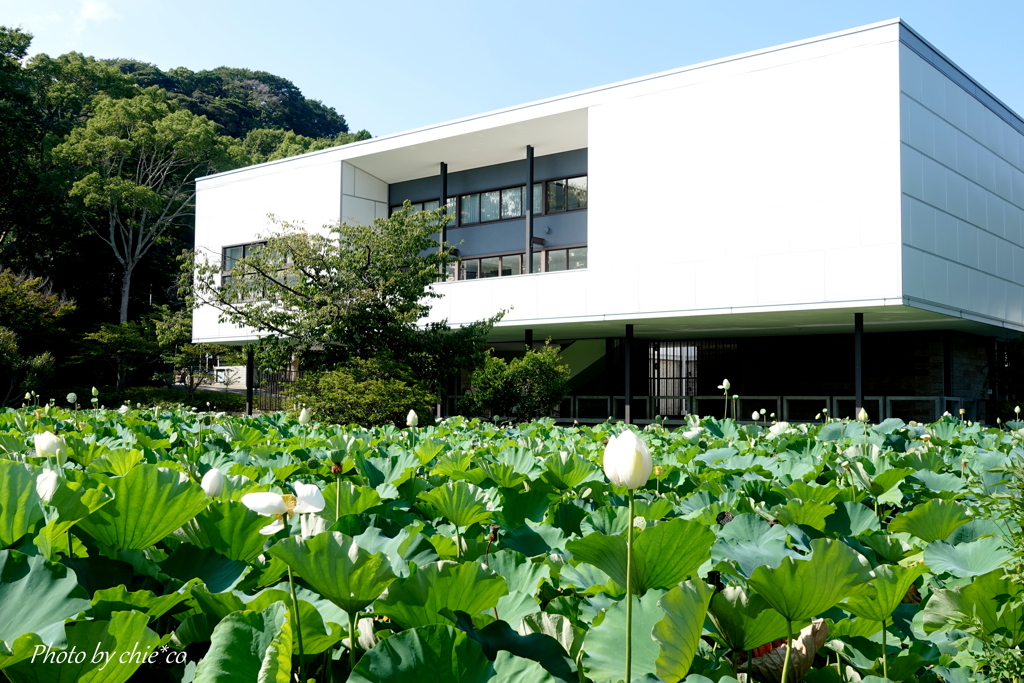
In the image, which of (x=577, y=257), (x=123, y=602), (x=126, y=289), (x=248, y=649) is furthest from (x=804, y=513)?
(x=126, y=289)

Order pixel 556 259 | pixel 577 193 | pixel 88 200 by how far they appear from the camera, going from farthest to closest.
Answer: pixel 88 200, pixel 556 259, pixel 577 193

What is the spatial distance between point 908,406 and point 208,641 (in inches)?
821

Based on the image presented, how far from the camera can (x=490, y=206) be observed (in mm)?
23906

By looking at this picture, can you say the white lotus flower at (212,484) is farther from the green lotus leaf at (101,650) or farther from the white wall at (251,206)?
the white wall at (251,206)

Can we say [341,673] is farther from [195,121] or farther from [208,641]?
[195,121]

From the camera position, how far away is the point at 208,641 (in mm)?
1011

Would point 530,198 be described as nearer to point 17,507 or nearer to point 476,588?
point 17,507

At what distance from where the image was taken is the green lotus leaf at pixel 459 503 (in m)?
1.56

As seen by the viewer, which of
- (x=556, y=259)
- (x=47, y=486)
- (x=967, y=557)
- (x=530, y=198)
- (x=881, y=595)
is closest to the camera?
(x=881, y=595)

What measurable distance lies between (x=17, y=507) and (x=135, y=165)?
1524 inches

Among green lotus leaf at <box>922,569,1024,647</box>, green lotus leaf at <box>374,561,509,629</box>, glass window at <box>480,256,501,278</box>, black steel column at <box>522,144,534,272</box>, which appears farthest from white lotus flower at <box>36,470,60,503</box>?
glass window at <box>480,256,501,278</box>

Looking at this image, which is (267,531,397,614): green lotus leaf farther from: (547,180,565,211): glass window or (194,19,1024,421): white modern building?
(547,180,565,211): glass window

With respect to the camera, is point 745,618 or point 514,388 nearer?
point 745,618

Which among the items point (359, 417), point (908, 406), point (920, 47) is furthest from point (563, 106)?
point (908, 406)
